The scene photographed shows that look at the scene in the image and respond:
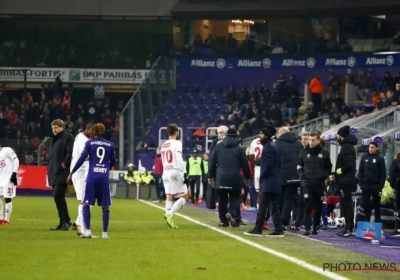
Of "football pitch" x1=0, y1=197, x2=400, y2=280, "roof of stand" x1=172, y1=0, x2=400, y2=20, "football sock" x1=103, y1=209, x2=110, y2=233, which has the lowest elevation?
"football pitch" x1=0, y1=197, x2=400, y2=280

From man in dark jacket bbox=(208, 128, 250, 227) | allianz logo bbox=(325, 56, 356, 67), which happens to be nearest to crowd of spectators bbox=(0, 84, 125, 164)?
allianz logo bbox=(325, 56, 356, 67)

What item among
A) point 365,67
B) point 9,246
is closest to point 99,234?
point 9,246

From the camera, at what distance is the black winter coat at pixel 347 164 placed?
19.9 m

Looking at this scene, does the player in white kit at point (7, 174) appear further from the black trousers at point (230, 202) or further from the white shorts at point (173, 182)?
the black trousers at point (230, 202)

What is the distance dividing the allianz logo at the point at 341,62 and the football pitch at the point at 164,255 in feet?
87.8

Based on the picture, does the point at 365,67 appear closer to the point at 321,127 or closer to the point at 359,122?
the point at 321,127

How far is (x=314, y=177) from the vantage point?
19516mm

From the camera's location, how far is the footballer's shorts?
679 inches

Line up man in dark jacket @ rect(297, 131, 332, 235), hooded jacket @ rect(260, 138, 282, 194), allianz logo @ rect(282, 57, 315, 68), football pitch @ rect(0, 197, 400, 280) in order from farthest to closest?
allianz logo @ rect(282, 57, 315, 68)
man in dark jacket @ rect(297, 131, 332, 235)
hooded jacket @ rect(260, 138, 282, 194)
football pitch @ rect(0, 197, 400, 280)

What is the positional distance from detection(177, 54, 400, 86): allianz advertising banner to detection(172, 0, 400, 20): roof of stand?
203cm

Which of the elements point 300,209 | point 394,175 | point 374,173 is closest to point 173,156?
point 300,209

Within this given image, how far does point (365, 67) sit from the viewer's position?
4647cm

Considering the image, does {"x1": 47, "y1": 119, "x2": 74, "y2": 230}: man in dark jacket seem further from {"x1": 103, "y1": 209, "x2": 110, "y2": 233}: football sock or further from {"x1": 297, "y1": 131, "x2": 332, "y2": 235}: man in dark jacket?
{"x1": 297, "y1": 131, "x2": 332, "y2": 235}: man in dark jacket

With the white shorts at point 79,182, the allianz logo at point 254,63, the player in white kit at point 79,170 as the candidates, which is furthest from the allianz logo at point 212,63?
the white shorts at point 79,182
